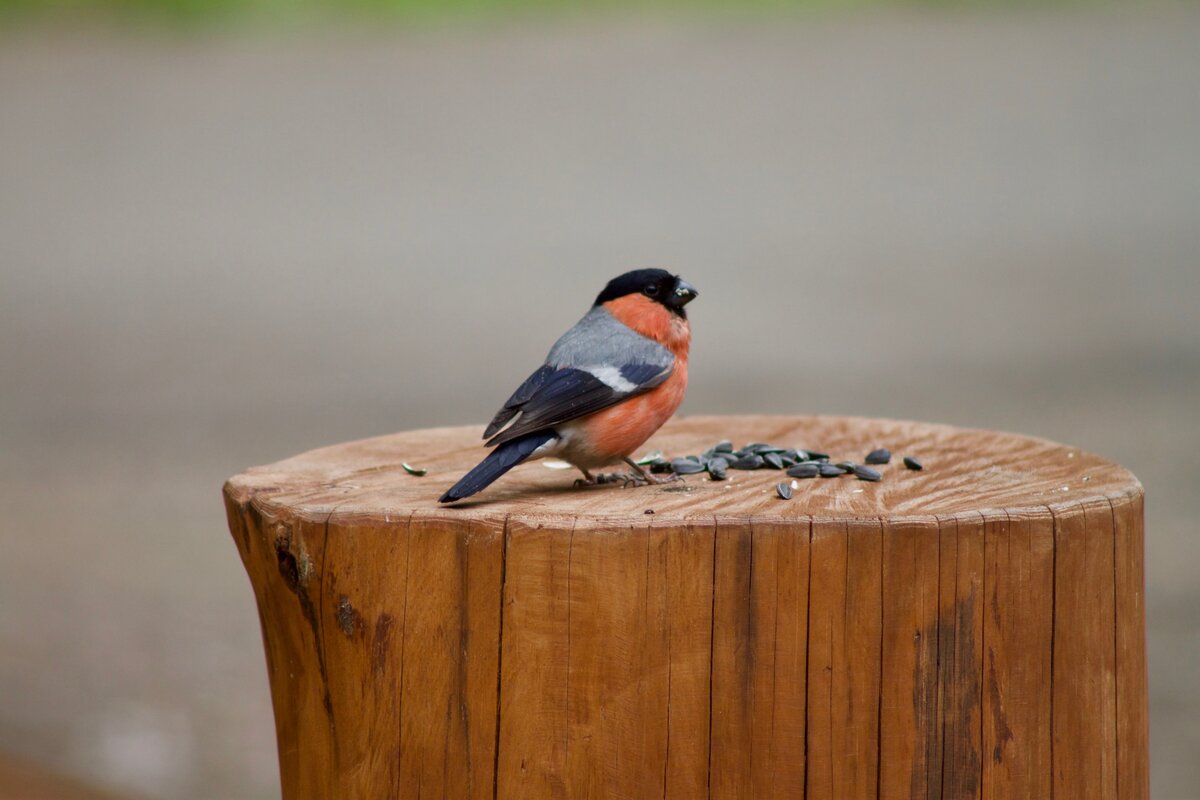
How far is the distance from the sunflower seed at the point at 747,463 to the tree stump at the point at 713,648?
0.71 m

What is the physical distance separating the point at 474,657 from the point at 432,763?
0.25 metres

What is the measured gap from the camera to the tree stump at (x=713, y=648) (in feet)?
9.02

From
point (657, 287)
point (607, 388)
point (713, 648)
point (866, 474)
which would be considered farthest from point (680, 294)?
point (713, 648)

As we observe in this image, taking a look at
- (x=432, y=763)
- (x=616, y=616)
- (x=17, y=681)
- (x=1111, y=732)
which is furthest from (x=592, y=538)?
(x=17, y=681)

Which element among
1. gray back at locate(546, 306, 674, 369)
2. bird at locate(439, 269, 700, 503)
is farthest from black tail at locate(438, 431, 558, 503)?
gray back at locate(546, 306, 674, 369)

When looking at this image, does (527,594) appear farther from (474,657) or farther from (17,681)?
(17,681)

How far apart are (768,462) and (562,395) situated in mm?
678

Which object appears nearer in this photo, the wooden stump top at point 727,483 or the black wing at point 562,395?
the wooden stump top at point 727,483

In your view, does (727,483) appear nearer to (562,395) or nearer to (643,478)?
(643,478)

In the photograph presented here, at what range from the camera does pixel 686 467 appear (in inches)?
148

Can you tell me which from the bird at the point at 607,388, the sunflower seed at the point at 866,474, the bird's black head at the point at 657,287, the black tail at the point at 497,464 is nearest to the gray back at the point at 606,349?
the bird at the point at 607,388

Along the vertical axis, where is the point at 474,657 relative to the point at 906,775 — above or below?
above

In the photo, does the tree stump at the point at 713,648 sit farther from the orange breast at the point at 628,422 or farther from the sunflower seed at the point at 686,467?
the sunflower seed at the point at 686,467

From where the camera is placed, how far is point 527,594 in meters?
2.80
